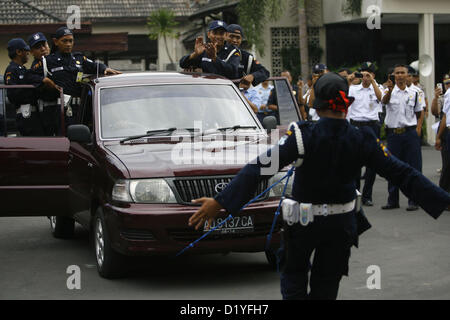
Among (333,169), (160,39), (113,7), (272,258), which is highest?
(113,7)

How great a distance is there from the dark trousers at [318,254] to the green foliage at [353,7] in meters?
19.4

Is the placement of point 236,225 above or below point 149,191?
below

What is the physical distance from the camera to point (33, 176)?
845 cm

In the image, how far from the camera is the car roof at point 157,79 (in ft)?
27.5

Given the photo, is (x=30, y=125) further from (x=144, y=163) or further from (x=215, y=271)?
(x=215, y=271)

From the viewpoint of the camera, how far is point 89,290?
703 centimetres

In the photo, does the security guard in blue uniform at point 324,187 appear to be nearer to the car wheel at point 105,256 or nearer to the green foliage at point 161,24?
the car wheel at point 105,256

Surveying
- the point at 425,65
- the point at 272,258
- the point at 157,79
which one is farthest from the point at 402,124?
the point at 425,65

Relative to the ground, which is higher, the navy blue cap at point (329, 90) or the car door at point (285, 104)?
the navy blue cap at point (329, 90)

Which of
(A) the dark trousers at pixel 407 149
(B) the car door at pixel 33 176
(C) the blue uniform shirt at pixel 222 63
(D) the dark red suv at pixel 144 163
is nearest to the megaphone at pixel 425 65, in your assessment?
(A) the dark trousers at pixel 407 149

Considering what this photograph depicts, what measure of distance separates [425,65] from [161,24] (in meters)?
16.5

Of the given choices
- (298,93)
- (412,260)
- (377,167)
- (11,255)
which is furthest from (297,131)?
(298,93)
